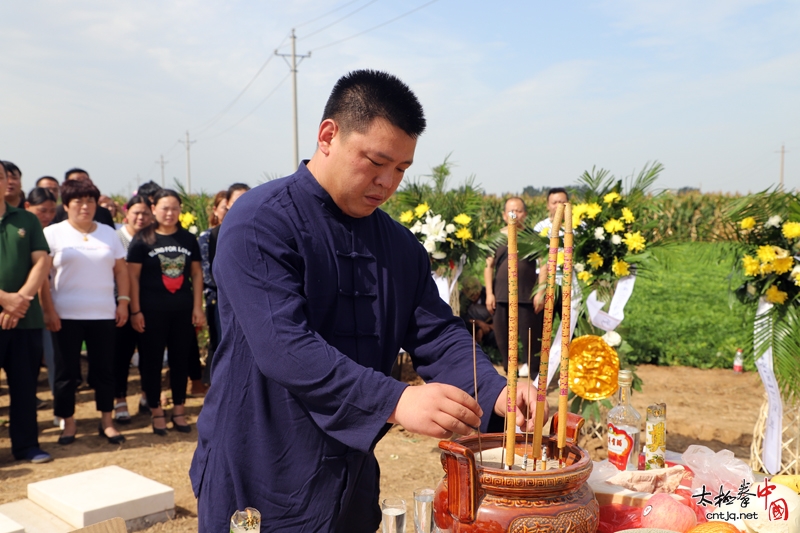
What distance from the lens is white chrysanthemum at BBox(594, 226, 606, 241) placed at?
4.23 metres

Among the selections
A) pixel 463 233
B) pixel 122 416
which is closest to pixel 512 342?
pixel 463 233

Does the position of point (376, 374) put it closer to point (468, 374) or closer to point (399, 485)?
point (468, 374)

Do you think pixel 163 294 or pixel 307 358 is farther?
pixel 163 294

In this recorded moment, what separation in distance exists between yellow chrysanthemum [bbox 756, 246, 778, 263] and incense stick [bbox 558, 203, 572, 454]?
95.8 inches

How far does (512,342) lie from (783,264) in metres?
2.65

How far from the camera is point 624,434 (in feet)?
8.13

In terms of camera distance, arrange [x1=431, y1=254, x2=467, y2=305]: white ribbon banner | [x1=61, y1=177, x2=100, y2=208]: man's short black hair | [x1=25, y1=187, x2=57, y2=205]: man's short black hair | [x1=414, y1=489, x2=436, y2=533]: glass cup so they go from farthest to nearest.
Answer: [x1=25, y1=187, x2=57, y2=205]: man's short black hair → [x1=431, y1=254, x2=467, y2=305]: white ribbon banner → [x1=61, y1=177, x2=100, y2=208]: man's short black hair → [x1=414, y1=489, x2=436, y2=533]: glass cup

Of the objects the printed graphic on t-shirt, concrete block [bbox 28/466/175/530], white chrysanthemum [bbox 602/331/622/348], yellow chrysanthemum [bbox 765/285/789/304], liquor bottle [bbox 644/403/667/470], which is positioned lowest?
concrete block [bbox 28/466/175/530]

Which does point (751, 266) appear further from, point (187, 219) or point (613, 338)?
point (187, 219)

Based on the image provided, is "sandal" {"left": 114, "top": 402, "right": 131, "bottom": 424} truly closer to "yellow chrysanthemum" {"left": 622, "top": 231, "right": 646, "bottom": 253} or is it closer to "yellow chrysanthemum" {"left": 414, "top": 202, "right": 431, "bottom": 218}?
"yellow chrysanthemum" {"left": 414, "top": 202, "right": 431, "bottom": 218}

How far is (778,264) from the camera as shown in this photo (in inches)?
138

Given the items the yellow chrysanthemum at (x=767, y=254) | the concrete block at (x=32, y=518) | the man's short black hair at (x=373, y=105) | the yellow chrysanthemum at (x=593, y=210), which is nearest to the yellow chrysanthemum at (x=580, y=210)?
the yellow chrysanthemum at (x=593, y=210)

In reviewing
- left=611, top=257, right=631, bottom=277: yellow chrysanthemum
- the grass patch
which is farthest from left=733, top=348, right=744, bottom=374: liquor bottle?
left=611, top=257, right=631, bottom=277: yellow chrysanthemum

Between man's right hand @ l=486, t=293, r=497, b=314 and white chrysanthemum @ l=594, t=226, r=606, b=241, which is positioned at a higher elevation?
white chrysanthemum @ l=594, t=226, r=606, b=241
